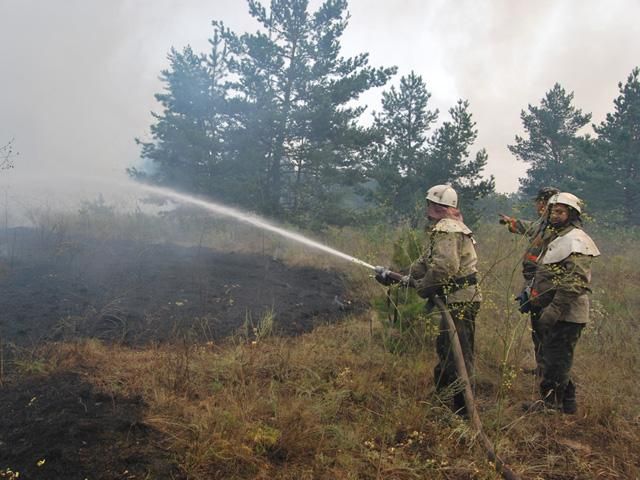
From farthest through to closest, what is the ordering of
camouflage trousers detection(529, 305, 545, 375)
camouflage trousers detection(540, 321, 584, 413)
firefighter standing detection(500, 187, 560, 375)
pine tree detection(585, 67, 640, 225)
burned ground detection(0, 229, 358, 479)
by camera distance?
pine tree detection(585, 67, 640, 225), firefighter standing detection(500, 187, 560, 375), camouflage trousers detection(529, 305, 545, 375), camouflage trousers detection(540, 321, 584, 413), burned ground detection(0, 229, 358, 479)

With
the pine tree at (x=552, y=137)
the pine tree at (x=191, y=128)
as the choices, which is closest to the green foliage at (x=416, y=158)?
the pine tree at (x=191, y=128)

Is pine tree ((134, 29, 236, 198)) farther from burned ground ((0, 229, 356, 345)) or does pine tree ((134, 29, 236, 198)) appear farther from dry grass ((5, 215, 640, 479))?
dry grass ((5, 215, 640, 479))

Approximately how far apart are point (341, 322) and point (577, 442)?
3.15 m

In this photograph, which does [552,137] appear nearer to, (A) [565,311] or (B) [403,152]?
(B) [403,152]

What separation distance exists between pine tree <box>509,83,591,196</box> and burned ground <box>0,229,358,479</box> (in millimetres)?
21843

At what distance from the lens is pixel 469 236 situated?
140 inches

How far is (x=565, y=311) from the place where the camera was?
350cm

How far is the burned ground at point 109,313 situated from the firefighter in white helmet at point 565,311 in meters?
2.81

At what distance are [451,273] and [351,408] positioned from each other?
4.58 ft

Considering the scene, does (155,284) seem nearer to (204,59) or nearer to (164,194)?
(164,194)

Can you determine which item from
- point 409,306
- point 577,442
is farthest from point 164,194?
point 577,442

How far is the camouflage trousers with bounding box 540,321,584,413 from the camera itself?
3.50 m

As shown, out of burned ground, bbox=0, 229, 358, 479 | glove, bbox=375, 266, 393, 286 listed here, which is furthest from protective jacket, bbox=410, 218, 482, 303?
burned ground, bbox=0, 229, 358, 479

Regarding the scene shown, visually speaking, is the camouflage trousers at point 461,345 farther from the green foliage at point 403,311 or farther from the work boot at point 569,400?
the work boot at point 569,400
